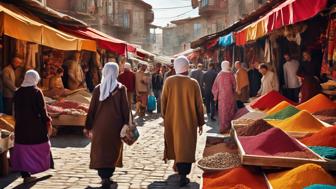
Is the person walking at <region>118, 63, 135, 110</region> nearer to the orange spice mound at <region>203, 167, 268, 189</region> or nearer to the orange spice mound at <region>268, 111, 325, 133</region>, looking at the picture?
the orange spice mound at <region>268, 111, 325, 133</region>

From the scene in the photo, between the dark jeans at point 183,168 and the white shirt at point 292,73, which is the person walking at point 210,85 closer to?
the white shirt at point 292,73

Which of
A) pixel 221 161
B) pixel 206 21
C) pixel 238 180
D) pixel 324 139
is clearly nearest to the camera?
pixel 238 180

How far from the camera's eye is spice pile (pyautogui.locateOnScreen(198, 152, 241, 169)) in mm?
4770

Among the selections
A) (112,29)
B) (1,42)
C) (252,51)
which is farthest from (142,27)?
(1,42)

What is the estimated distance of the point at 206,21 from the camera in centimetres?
5078

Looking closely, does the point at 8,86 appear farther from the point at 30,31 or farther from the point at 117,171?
the point at 117,171

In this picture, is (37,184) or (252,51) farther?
(252,51)

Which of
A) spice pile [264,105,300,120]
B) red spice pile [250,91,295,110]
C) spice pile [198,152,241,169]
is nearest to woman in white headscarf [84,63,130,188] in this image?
spice pile [198,152,241,169]

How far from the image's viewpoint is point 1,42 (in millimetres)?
9656

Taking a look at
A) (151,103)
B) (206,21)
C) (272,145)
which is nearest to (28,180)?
(272,145)

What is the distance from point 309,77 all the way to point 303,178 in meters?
5.35

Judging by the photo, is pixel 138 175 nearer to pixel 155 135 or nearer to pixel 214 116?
pixel 155 135

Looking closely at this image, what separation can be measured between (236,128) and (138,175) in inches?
64.1

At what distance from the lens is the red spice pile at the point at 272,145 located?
433 cm
